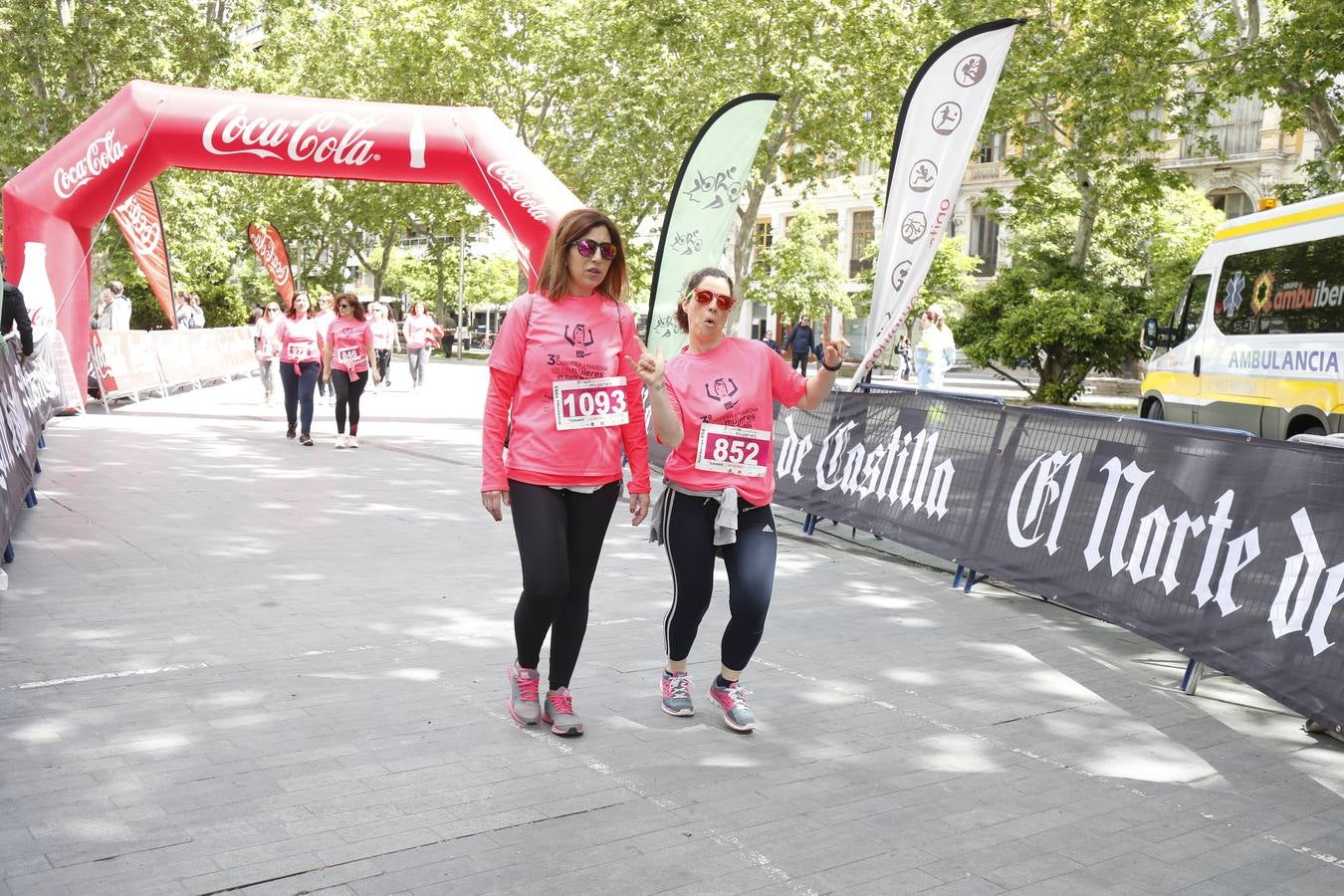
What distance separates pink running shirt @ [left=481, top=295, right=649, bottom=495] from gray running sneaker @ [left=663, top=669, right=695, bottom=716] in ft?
3.20

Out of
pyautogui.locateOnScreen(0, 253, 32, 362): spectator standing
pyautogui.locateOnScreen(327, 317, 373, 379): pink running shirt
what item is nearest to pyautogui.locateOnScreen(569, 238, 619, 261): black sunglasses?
pyautogui.locateOnScreen(0, 253, 32, 362): spectator standing

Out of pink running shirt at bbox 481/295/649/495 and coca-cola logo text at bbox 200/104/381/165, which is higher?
coca-cola logo text at bbox 200/104/381/165

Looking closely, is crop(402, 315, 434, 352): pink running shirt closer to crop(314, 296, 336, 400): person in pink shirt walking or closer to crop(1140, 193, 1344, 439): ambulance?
crop(314, 296, 336, 400): person in pink shirt walking

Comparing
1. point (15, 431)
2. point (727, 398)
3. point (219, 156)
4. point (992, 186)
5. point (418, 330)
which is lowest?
point (15, 431)

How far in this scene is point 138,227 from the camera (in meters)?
21.3

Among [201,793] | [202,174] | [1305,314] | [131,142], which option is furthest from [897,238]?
[202,174]

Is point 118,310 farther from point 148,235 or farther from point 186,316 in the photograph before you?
point 186,316

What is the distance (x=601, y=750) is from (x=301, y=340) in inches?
435

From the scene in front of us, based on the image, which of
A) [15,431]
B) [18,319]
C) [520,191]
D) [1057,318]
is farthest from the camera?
[1057,318]

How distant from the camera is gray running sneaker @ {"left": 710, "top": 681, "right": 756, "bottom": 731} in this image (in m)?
5.07

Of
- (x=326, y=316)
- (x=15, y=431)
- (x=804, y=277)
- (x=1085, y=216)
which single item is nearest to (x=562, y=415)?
(x=15, y=431)

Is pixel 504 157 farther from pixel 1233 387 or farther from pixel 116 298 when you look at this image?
pixel 116 298

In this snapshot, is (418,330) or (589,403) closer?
(589,403)

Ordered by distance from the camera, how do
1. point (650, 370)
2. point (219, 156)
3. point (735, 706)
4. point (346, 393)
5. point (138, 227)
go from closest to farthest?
point (650, 370) < point (735, 706) < point (346, 393) < point (219, 156) < point (138, 227)
